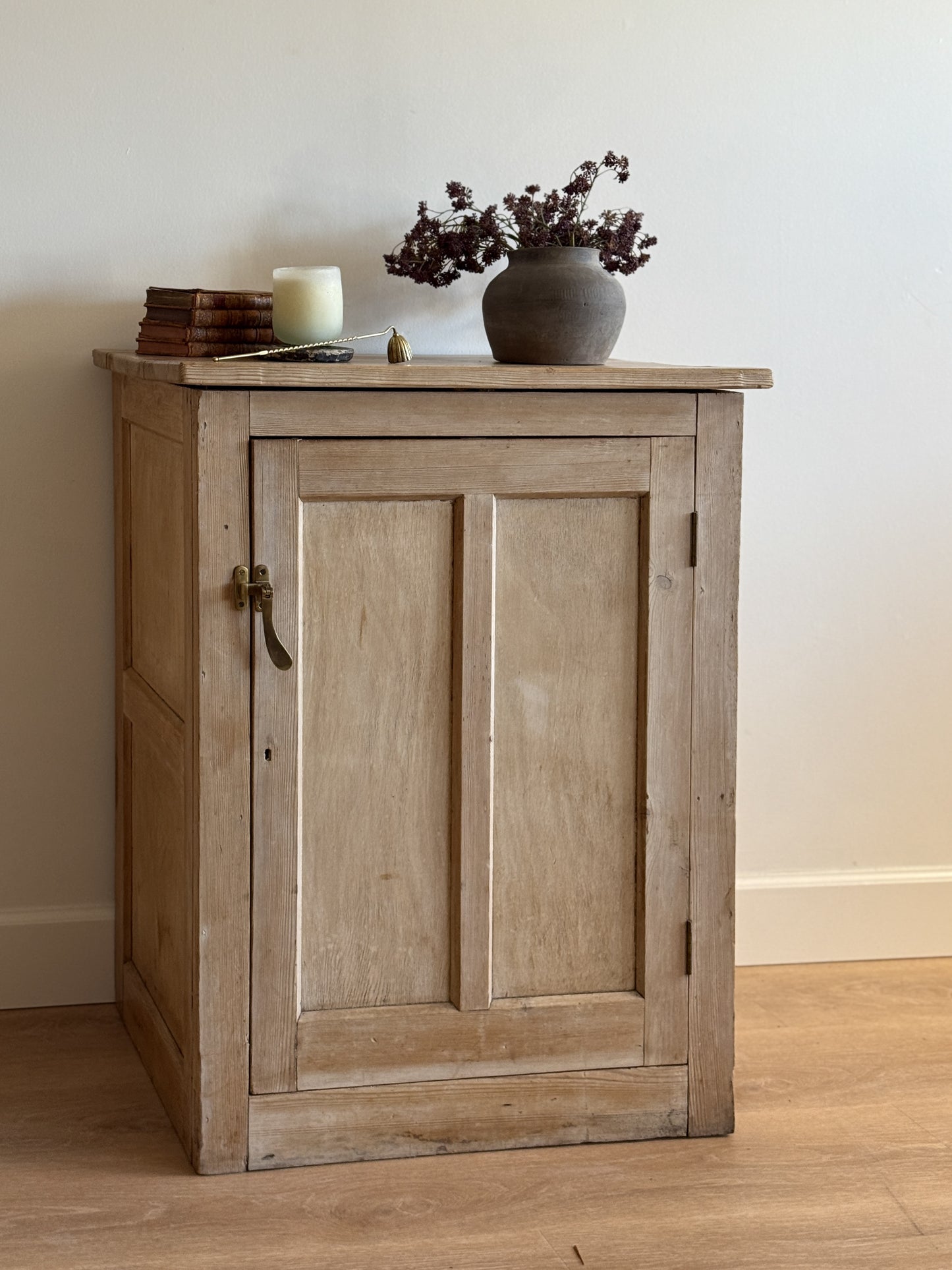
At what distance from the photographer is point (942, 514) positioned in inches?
99.9

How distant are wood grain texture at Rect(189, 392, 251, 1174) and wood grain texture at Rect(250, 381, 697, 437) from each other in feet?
0.19

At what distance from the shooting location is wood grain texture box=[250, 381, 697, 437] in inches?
67.8

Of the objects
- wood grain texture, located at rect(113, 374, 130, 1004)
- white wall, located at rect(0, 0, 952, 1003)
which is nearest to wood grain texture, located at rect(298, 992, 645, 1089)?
wood grain texture, located at rect(113, 374, 130, 1004)

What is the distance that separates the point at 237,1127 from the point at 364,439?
853mm

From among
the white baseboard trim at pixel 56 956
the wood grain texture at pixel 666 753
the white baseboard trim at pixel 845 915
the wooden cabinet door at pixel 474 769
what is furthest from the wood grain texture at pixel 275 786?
the white baseboard trim at pixel 845 915

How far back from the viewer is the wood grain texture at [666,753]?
1.84 m

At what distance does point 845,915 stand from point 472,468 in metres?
1.23

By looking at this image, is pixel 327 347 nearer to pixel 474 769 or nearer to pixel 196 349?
pixel 196 349

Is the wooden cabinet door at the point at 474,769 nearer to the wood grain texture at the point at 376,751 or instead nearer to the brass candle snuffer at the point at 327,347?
the wood grain texture at the point at 376,751

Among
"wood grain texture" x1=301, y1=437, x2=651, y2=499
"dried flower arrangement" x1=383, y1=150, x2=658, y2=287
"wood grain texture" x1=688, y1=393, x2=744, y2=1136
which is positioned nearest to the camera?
"wood grain texture" x1=301, y1=437, x2=651, y2=499

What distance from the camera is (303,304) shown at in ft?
6.28

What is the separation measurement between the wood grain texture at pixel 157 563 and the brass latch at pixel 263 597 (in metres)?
0.11

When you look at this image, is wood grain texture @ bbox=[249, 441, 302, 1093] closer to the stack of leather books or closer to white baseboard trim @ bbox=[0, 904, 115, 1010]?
the stack of leather books

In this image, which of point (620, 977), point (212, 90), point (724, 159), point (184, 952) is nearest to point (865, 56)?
point (724, 159)
